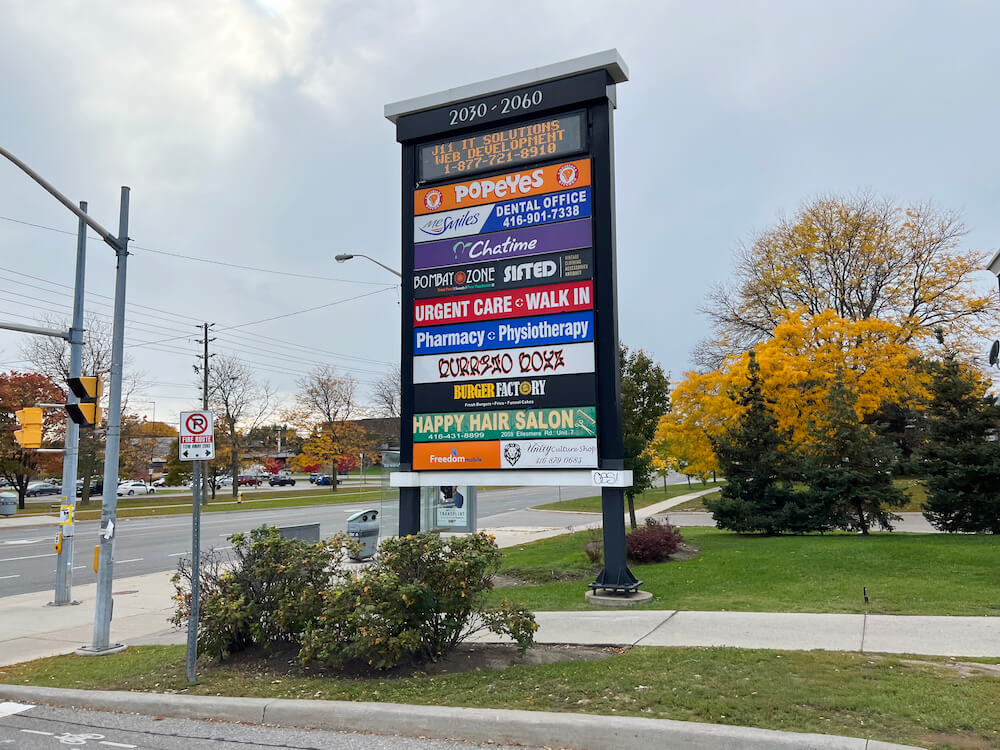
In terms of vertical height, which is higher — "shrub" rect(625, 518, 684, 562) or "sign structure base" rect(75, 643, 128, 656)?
"shrub" rect(625, 518, 684, 562)

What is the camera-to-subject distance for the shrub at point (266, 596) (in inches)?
300

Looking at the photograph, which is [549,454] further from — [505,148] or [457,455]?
[505,148]

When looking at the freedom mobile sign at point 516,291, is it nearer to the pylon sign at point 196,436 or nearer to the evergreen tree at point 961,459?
the pylon sign at point 196,436

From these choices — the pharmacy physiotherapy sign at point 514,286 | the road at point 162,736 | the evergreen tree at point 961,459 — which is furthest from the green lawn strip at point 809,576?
the road at point 162,736

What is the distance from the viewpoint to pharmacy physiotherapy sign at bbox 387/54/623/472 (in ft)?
35.4

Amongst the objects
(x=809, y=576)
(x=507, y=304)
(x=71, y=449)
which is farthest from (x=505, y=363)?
(x=71, y=449)

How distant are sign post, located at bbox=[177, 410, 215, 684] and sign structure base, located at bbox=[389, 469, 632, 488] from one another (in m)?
3.71

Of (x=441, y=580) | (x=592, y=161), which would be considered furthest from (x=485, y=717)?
(x=592, y=161)

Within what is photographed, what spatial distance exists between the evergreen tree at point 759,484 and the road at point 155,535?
27.6 feet

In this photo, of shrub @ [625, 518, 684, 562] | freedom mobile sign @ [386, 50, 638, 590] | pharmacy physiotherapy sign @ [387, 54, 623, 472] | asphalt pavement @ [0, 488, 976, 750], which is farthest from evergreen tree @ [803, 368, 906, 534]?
asphalt pavement @ [0, 488, 976, 750]

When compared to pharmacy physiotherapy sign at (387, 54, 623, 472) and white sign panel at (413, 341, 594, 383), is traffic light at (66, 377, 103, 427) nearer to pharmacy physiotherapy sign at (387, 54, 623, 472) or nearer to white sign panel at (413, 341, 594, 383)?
pharmacy physiotherapy sign at (387, 54, 623, 472)

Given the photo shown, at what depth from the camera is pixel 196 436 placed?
750cm

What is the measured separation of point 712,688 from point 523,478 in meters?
5.31

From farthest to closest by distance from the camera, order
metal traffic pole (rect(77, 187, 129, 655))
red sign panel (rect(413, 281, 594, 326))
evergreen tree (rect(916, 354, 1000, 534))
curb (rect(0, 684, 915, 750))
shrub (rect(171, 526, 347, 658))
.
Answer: evergreen tree (rect(916, 354, 1000, 534)) → red sign panel (rect(413, 281, 594, 326)) → metal traffic pole (rect(77, 187, 129, 655)) → shrub (rect(171, 526, 347, 658)) → curb (rect(0, 684, 915, 750))
